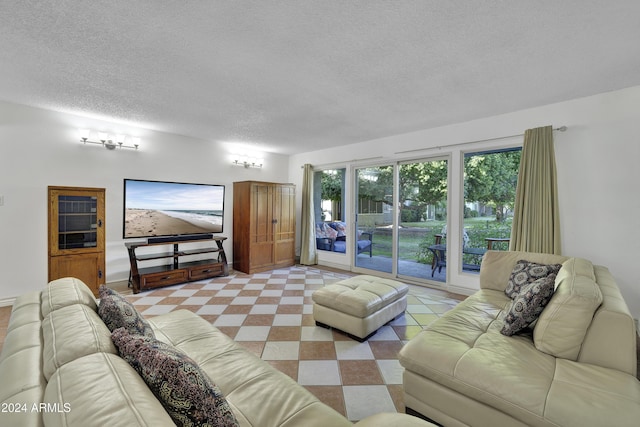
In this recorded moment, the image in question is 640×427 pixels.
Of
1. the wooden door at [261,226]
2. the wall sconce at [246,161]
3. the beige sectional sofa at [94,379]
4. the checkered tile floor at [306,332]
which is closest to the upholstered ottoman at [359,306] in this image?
the checkered tile floor at [306,332]

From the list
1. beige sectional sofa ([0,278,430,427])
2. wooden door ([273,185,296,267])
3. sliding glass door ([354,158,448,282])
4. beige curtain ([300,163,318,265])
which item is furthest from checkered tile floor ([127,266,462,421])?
beige curtain ([300,163,318,265])

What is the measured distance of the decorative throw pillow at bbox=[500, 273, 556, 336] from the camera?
1.78 metres

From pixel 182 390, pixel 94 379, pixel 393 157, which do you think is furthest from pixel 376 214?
Answer: pixel 94 379

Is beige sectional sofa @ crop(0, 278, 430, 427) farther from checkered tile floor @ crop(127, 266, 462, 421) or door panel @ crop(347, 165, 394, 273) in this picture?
door panel @ crop(347, 165, 394, 273)

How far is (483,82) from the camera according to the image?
9.17ft

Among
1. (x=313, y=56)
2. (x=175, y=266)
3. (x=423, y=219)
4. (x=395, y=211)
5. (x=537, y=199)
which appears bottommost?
(x=175, y=266)

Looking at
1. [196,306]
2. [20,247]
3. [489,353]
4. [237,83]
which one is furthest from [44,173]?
[489,353]

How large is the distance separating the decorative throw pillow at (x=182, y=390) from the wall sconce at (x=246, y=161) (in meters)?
5.03

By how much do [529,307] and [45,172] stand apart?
557 cm

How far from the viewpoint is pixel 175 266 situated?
4.51 meters

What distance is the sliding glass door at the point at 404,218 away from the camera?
14.6ft

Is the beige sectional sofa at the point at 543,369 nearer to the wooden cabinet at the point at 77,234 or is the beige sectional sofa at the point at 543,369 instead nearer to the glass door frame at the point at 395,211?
the glass door frame at the point at 395,211

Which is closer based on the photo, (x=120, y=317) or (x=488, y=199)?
(x=120, y=317)

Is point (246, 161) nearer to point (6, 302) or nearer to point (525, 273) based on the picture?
point (6, 302)
